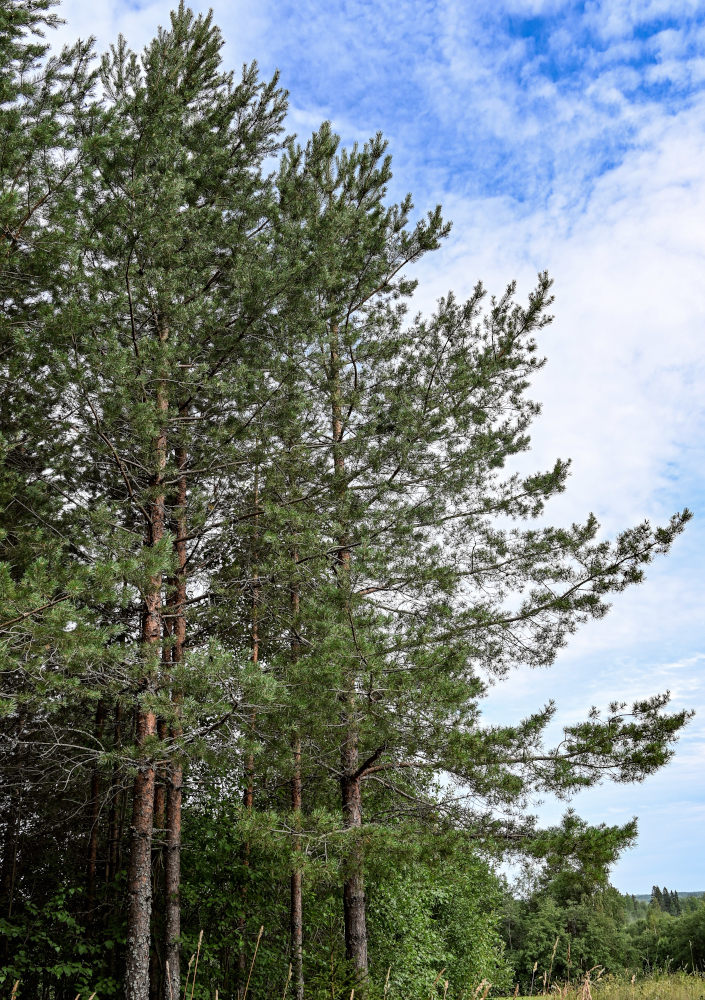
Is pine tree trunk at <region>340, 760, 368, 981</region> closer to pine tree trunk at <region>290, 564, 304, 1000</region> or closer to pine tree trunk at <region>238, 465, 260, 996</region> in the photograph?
pine tree trunk at <region>290, 564, 304, 1000</region>

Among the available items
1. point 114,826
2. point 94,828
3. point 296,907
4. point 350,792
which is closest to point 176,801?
point 350,792

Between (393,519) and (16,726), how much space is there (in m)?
5.90

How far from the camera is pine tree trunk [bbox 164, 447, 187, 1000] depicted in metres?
7.24

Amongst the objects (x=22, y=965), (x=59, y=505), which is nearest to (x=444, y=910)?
(x=22, y=965)

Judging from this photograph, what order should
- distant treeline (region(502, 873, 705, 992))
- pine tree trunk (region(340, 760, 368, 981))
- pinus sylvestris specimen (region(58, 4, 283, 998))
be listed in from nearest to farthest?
pinus sylvestris specimen (region(58, 4, 283, 998)) → pine tree trunk (region(340, 760, 368, 981)) → distant treeline (region(502, 873, 705, 992))

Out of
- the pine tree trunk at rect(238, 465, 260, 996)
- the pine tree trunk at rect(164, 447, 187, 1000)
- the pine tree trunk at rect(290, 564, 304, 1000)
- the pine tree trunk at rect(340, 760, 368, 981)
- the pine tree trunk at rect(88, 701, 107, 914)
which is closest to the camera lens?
the pine tree trunk at rect(340, 760, 368, 981)

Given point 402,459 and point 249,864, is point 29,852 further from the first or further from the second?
point 402,459

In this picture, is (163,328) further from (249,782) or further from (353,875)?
(353,875)

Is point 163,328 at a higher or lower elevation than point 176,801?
higher

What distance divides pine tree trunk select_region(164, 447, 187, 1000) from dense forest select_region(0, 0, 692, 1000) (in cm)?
4

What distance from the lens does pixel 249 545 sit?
8.70m

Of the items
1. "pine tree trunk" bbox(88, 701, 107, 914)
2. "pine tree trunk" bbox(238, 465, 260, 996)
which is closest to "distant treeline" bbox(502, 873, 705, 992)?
"pine tree trunk" bbox(238, 465, 260, 996)

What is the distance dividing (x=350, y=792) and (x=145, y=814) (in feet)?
8.70

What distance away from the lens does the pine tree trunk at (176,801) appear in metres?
7.24
